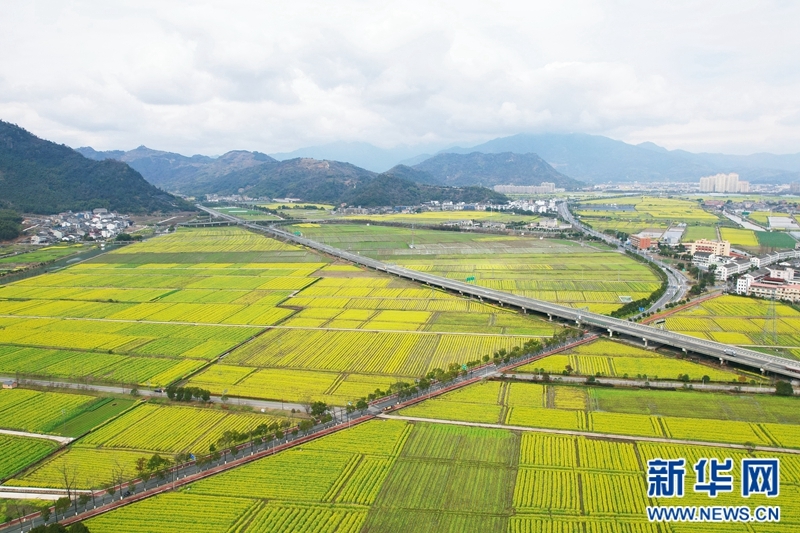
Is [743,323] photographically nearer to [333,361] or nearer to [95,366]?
[333,361]

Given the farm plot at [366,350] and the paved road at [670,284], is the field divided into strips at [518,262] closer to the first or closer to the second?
the paved road at [670,284]

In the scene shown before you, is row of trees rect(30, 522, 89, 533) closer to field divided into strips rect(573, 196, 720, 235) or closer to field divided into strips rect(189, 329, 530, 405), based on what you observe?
field divided into strips rect(189, 329, 530, 405)

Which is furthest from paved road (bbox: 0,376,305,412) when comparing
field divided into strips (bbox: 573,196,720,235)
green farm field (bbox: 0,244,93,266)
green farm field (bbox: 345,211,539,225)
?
green farm field (bbox: 345,211,539,225)

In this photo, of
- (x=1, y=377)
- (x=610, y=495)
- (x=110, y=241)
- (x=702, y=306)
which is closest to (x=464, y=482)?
(x=610, y=495)

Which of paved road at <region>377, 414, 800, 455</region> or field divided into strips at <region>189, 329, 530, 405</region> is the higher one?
field divided into strips at <region>189, 329, 530, 405</region>

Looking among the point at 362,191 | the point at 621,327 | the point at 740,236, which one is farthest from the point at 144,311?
the point at 362,191

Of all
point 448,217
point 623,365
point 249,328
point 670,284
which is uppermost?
point 448,217
